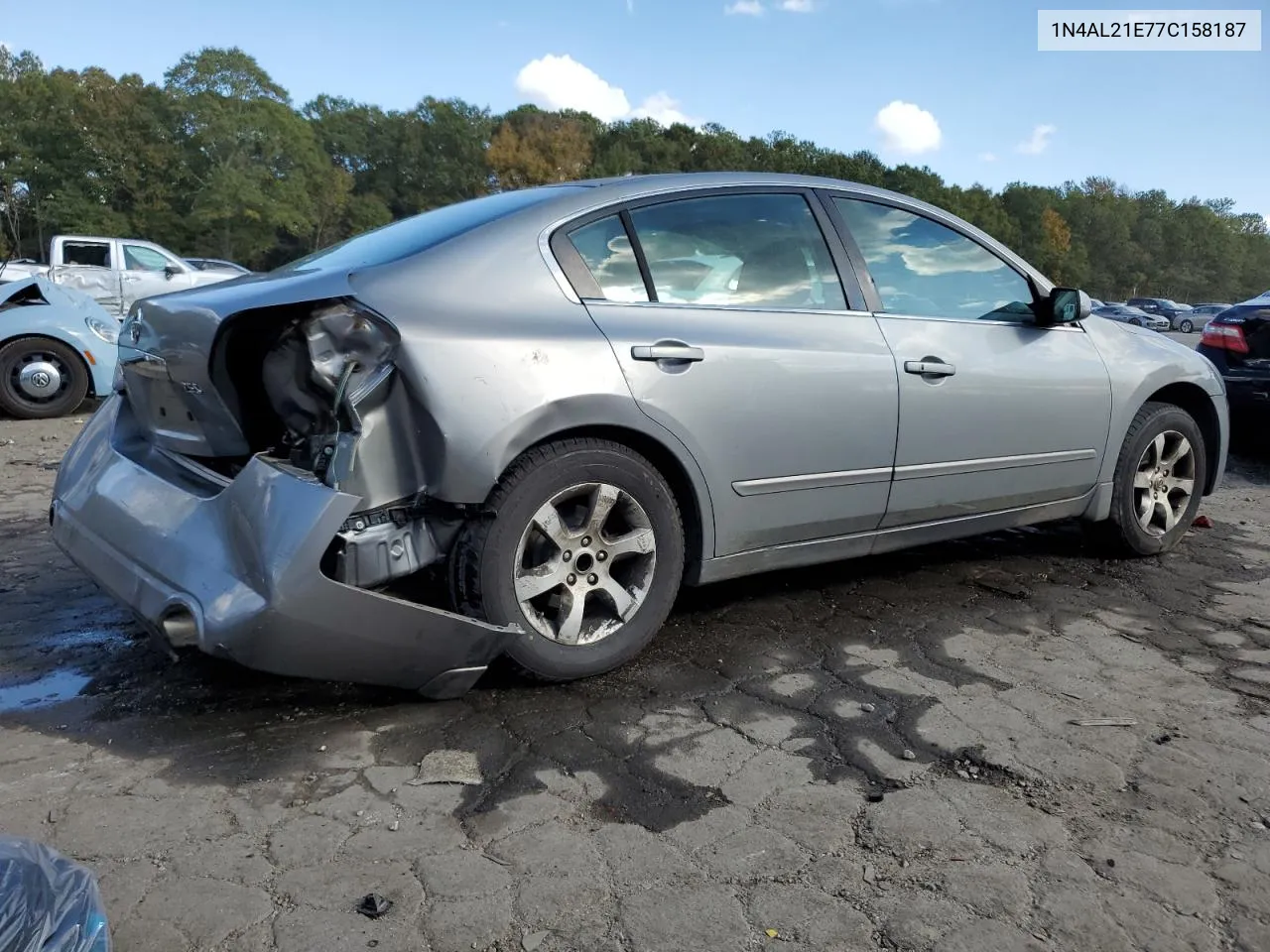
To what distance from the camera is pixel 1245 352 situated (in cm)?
714

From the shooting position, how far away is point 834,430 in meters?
3.41

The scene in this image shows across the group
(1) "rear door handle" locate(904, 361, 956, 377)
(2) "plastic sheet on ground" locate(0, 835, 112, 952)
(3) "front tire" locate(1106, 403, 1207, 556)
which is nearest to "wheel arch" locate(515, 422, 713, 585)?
(1) "rear door handle" locate(904, 361, 956, 377)

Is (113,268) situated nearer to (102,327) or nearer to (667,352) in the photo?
(102,327)

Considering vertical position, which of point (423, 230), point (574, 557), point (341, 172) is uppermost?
point (341, 172)

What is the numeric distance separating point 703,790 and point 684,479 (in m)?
1.03

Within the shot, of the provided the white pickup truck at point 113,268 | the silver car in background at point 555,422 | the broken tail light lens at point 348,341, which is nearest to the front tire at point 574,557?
the silver car in background at point 555,422

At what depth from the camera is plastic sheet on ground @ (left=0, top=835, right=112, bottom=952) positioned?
132 centimetres

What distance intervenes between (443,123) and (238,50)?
20.3 meters

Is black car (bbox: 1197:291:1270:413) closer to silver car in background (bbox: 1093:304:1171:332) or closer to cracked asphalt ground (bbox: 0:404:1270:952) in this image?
cracked asphalt ground (bbox: 0:404:1270:952)

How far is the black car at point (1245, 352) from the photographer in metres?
7.04

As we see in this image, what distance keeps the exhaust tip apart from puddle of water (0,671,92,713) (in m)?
0.70

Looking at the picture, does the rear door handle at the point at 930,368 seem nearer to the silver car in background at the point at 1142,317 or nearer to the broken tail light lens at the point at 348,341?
the broken tail light lens at the point at 348,341

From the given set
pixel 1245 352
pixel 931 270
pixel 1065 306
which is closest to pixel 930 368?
pixel 931 270

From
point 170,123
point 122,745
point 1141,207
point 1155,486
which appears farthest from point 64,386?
point 1141,207
